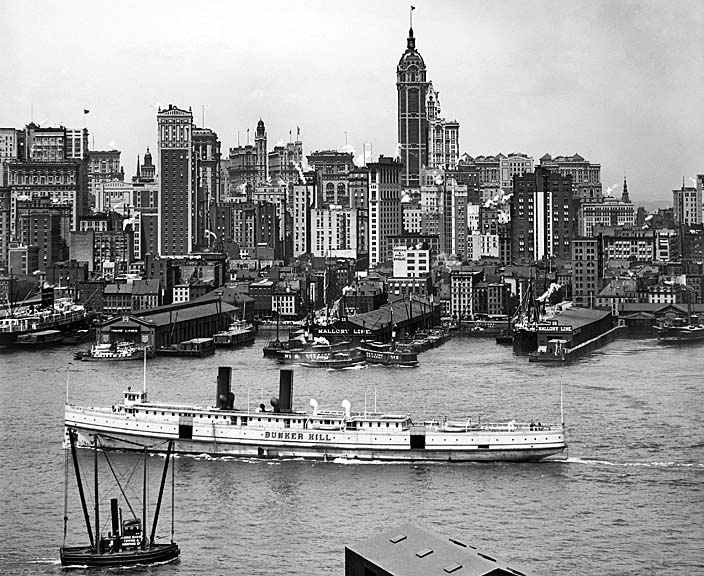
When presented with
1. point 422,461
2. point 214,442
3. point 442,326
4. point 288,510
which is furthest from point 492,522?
point 442,326

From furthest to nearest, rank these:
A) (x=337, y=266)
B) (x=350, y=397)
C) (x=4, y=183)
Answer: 1. (x=4, y=183)
2. (x=337, y=266)
3. (x=350, y=397)

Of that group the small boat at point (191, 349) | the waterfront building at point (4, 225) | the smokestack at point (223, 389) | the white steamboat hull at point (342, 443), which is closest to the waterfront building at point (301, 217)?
the waterfront building at point (4, 225)

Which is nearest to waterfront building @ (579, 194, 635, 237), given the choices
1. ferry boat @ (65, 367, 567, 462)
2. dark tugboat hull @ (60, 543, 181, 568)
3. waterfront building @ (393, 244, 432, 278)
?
waterfront building @ (393, 244, 432, 278)

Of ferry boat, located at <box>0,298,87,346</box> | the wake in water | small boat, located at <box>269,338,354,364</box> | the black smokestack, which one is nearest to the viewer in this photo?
the wake in water

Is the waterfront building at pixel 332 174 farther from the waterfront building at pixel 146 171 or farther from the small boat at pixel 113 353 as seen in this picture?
the small boat at pixel 113 353

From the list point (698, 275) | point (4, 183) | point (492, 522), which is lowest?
point (492, 522)

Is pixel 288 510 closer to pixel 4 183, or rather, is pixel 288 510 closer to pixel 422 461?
pixel 422 461

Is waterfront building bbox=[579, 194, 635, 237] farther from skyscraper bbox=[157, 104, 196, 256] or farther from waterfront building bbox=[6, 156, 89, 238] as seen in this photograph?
waterfront building bbox=[6, 156, 89, 238]
